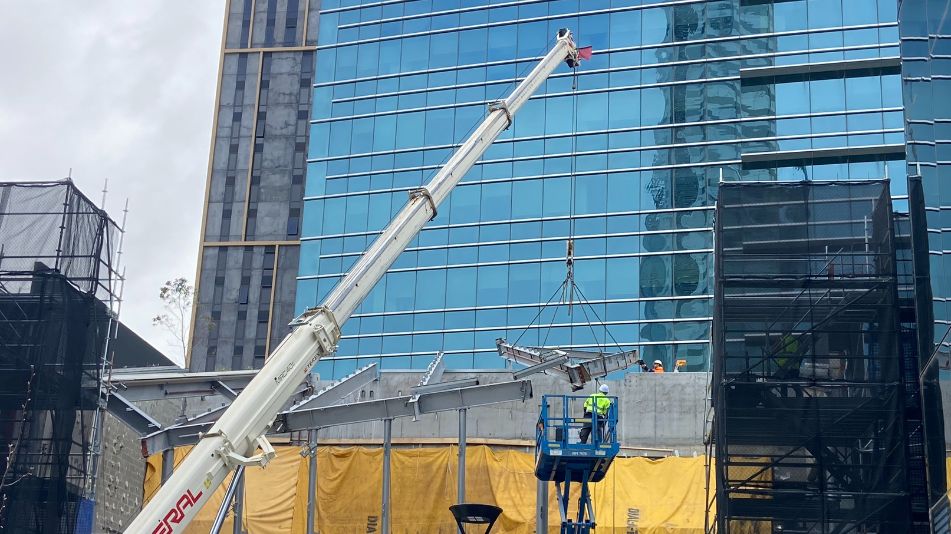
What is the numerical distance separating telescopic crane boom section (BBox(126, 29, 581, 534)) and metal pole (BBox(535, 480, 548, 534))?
6.95 meters

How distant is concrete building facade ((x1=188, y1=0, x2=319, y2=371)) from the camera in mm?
99375

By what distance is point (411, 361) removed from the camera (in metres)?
60.6

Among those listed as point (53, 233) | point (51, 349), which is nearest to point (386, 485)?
point (51, 349)

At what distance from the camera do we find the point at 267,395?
22.3 meters

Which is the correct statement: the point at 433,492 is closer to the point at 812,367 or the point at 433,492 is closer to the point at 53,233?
the point at 812,367

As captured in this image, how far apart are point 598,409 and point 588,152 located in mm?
35528

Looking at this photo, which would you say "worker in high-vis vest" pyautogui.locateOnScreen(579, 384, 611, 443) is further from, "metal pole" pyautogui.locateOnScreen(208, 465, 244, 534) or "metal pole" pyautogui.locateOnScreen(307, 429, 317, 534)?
"metal pole" pyautogui.locateOnScreen(208, 465, 244, 534)

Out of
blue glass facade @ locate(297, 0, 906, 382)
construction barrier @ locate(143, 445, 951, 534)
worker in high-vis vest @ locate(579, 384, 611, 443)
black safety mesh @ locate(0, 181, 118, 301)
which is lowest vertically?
construction barrier @ locate(143, 445, 951, 534)

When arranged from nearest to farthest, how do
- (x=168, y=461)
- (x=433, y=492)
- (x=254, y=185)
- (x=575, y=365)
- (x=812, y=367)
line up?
(x=812, y=367) → (x=168, y=461) → (x=575, y=365) → (x=433, y=492) → (x=254, y=185)

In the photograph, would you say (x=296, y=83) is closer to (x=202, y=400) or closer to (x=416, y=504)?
(x=202, y=400)

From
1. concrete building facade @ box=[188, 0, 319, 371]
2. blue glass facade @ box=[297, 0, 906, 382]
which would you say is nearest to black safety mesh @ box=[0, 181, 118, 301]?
blue glass facade @ box=[297, 0, 906, 382]

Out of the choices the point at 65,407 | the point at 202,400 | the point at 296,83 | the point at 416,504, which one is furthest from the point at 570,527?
the point at 296,83

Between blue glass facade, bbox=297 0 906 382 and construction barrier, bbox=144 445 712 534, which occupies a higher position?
blue glass facade, bbox=297 0 906 382

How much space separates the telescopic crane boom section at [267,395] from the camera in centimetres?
2064
